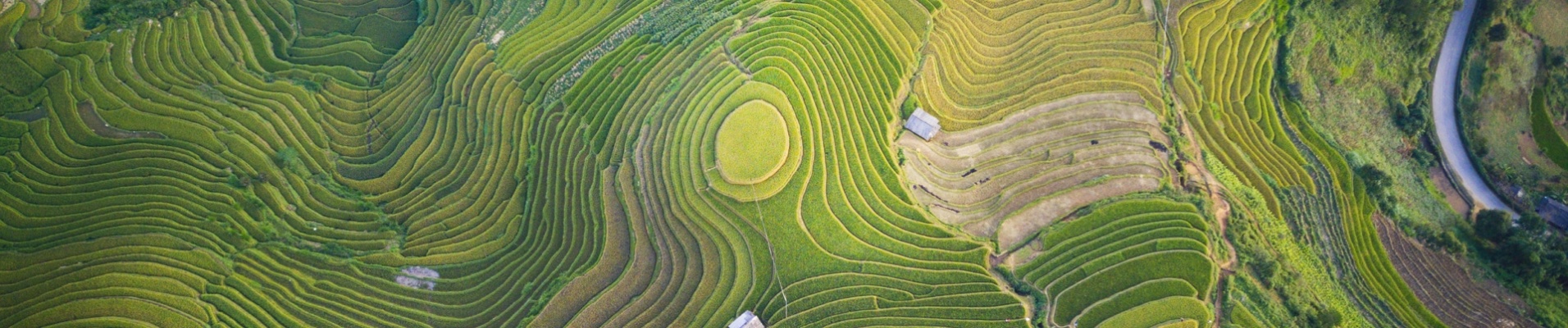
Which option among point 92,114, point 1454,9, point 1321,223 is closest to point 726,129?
point 1321,223

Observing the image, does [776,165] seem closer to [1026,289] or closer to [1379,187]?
[1026,289]

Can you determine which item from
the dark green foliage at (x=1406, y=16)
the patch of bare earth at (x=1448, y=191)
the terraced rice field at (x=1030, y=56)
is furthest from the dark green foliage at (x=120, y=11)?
the patch of bare earth at (x=1448, y=191)

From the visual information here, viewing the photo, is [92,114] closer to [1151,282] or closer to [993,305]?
[993,305]

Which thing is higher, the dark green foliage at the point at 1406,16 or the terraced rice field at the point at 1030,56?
the dark green foliage at the point at 1406,16

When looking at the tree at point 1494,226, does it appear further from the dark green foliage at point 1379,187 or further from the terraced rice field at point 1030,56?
the terraced rice field at point 1030,56

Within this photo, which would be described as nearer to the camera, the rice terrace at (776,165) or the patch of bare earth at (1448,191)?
the rice terrace at (776,165)

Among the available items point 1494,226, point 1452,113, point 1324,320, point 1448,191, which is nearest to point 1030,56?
point 1324,320

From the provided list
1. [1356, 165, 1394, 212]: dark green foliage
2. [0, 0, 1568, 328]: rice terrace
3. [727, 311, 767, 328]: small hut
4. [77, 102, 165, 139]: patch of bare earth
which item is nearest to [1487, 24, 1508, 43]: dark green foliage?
[0, 0, 1568, 328]: rice terrace

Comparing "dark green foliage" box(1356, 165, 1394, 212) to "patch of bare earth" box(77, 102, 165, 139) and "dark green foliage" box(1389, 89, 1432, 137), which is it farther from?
"patch of bare earth" box(77, 102, 165, 139)
